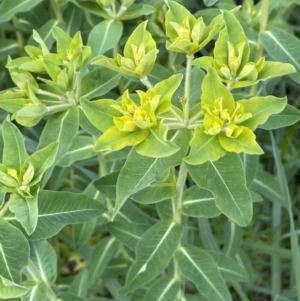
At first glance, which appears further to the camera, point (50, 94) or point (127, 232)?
point (127, 232)

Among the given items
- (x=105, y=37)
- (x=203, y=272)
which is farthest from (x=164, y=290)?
(x=105, y=37)

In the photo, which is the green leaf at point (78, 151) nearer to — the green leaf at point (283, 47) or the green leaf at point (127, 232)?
the green leaf at point (127, 232)

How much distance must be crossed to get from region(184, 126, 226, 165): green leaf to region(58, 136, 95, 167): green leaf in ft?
1.91

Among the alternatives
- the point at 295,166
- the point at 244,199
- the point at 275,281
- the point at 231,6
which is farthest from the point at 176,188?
the point at 295,166

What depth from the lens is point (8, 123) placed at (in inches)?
48.2

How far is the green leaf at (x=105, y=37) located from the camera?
5.33 feet

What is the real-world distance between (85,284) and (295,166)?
1.16 meters

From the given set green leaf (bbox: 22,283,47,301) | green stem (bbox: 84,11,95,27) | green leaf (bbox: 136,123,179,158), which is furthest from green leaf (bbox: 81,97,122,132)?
green stem (bbox: 84,11,95,27)

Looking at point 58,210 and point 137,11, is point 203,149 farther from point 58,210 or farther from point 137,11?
point 137,11

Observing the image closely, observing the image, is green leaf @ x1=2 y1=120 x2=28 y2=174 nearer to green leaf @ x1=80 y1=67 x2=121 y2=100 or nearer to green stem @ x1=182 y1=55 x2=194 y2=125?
green leaf @ x1=80 y1=67 x2=121 y2=100

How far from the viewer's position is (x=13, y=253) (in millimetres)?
1235

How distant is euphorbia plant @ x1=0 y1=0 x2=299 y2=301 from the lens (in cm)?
111

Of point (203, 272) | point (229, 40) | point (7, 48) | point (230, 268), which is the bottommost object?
point (230, 268)

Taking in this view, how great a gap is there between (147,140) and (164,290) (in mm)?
722
